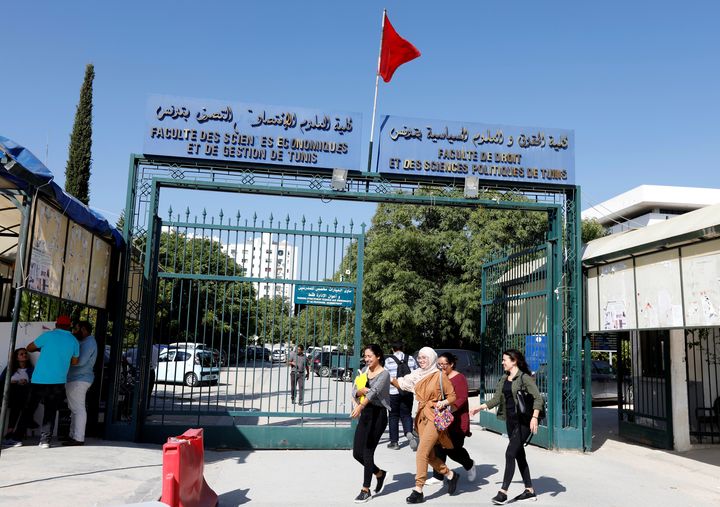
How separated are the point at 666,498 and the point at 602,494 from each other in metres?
0.75

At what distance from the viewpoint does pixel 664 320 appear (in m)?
8.86

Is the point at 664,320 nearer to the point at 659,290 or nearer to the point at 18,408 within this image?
the point at 659,290

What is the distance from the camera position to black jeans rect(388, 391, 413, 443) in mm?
10172

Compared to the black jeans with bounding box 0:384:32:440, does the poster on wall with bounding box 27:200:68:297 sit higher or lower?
higher

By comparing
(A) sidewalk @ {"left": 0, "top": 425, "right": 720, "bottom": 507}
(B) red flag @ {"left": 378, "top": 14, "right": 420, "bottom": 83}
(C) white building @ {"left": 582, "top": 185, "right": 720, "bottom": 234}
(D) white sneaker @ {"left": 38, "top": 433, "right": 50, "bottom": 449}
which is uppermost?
(C) white building @ {"left": 582, "top": 185, "right": 720, "bottom": 234}

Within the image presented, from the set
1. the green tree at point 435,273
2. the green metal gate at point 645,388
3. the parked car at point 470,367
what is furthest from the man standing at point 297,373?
the green tree at point 435,273

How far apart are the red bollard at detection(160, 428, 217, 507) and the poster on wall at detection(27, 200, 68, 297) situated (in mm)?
2904

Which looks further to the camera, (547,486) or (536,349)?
(536,349)

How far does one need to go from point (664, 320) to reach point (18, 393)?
31.7 feet

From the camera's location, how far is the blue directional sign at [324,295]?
959 cm

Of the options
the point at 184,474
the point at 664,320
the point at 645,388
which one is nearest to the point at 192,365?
the point at 184,474

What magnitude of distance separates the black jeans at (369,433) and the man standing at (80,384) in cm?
436

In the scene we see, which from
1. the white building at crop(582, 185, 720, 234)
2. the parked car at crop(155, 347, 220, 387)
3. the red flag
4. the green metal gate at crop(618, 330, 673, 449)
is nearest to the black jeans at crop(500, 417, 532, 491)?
the parked car at crop(155, 347, 220, 387)

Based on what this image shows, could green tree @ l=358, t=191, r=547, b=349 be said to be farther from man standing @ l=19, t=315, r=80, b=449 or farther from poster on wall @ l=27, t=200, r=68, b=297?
poster on wall @ l=27, t=200, r=68, b=297
